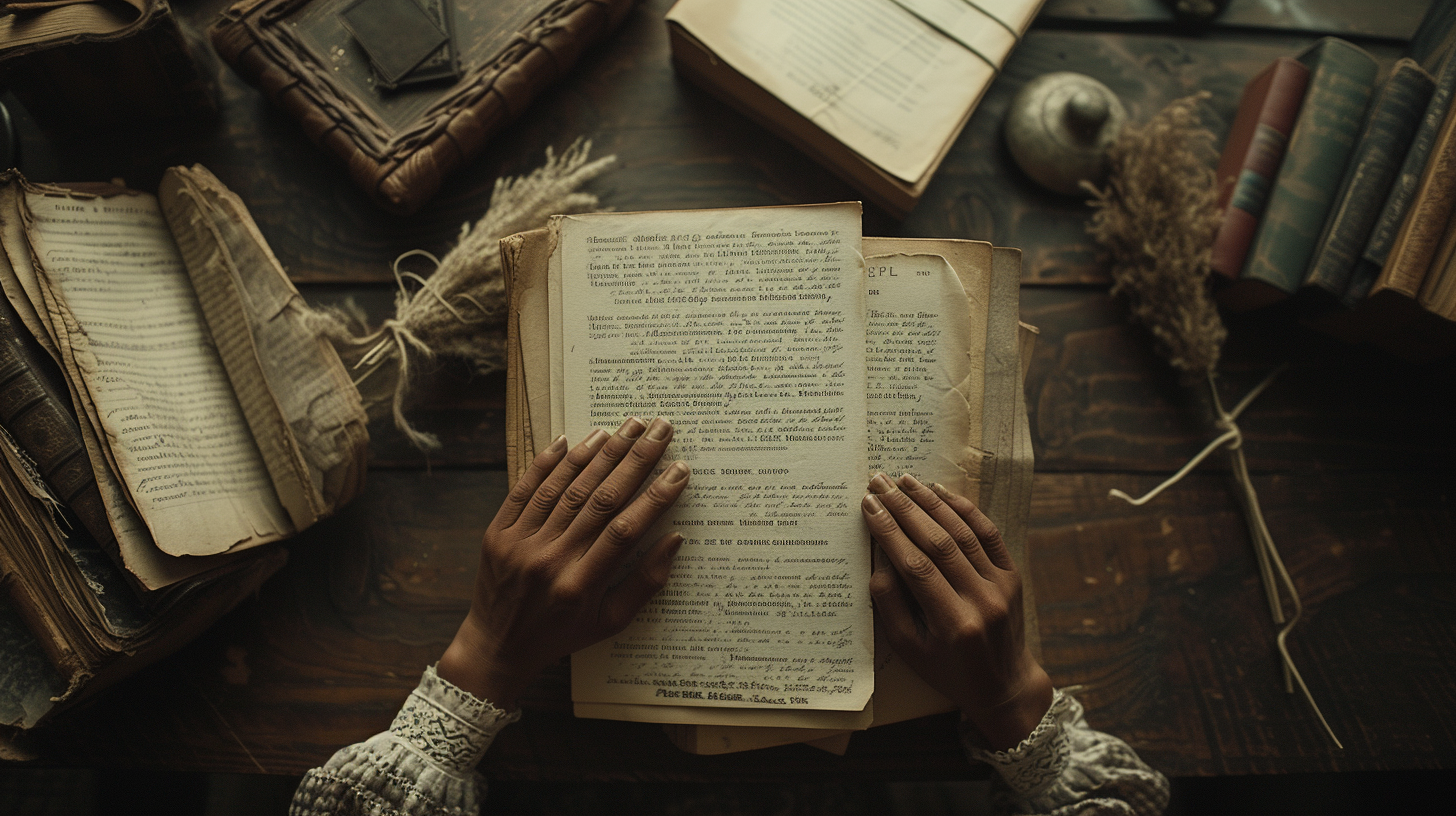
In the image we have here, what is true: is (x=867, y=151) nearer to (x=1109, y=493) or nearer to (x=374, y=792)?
(x=1109, y=493)

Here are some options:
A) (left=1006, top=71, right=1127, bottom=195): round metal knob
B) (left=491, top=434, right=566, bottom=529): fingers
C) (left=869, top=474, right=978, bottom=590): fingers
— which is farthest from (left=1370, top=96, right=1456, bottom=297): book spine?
(left=491, top=434, right=566, bottom=529): fingers

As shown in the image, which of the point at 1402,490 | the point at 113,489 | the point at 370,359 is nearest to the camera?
the point at 113,489

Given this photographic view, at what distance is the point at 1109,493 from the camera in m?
1.01

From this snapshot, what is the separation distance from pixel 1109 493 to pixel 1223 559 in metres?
0.17

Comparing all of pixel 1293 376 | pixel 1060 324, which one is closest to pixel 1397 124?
pixel 1293 376

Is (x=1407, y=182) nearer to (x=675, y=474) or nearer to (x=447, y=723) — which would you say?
(x=675, y=474)

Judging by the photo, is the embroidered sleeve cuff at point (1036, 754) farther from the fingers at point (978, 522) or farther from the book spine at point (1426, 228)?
the book spine at point (1426, 228)

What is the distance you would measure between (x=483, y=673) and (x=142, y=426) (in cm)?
44

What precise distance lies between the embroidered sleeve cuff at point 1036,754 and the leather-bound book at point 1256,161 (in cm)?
61

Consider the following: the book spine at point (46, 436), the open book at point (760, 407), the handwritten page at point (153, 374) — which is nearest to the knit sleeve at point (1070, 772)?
the open book at point (760, 407)

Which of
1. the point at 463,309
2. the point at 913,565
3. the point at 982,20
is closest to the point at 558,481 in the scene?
the point at 463,309

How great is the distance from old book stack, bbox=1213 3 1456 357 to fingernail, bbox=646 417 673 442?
0.75 metres

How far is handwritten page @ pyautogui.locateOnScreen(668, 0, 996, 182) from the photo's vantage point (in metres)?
0.95

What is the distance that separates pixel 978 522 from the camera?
803 millimetres
